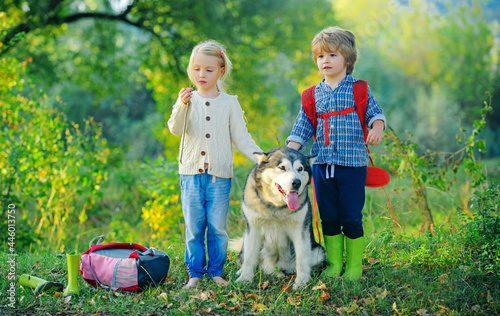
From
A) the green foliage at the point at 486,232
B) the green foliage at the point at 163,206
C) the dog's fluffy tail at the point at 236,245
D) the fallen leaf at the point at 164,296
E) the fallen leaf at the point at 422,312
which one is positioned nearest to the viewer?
the fallen leaf at the point at 422,312

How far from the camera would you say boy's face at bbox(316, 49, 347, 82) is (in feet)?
10.0

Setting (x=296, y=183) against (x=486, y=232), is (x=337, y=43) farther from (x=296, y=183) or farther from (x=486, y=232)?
(x=486, y=232)

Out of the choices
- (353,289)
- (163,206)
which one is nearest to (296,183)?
(353,289)

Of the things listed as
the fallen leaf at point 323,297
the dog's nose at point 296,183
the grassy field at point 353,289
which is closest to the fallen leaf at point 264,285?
the grassy field at point 353,289

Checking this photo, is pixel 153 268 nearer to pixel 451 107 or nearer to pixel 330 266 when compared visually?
pixel 330 266

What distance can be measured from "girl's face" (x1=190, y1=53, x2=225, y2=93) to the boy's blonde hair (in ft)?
2.65

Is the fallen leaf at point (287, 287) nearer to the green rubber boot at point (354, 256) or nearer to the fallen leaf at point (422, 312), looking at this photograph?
the green rubber boot at point (354, 256)

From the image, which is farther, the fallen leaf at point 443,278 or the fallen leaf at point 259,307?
the fallen leaf at point 443,278

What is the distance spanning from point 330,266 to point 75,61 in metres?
9.98

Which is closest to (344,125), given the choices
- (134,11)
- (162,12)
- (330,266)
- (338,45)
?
(338,45)

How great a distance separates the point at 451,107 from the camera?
20766 mm

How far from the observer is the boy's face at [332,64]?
305cm

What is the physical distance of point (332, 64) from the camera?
3.06 m

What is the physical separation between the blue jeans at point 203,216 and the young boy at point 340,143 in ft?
2.46
